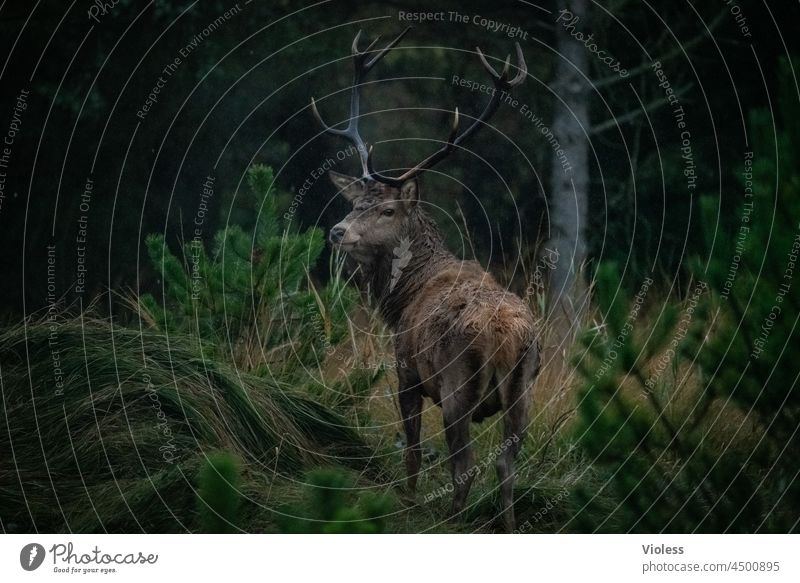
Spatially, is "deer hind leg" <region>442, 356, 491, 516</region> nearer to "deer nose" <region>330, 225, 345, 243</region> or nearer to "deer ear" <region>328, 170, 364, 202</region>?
"deer nose" <region>330, 225, 345, 243</region>

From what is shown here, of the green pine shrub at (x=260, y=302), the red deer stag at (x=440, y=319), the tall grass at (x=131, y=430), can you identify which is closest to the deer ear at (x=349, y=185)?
the red deer stag at (x=440, y=319)

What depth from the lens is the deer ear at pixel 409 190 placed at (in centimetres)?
645

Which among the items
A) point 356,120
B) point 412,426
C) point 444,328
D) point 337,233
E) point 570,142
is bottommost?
point 412,426

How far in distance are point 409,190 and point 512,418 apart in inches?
50.8

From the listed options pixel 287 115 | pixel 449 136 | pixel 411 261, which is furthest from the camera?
pixel 287 115

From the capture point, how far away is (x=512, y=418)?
6.00m

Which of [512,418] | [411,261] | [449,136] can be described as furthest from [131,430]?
[449,136]

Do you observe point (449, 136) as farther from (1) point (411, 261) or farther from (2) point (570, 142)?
(2) point (570, 142)

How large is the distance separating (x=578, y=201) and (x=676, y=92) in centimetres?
145

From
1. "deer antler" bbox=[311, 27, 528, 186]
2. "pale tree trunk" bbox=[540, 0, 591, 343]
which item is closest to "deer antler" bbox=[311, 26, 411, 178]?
"deer antler" bbox=[311, 27, 528, 186]

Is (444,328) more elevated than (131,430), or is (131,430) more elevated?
(444,328)

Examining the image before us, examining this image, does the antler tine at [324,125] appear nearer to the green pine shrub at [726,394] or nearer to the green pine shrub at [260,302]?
the green pine shrub at [260,302]

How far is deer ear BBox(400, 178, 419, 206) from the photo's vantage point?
645 cm
